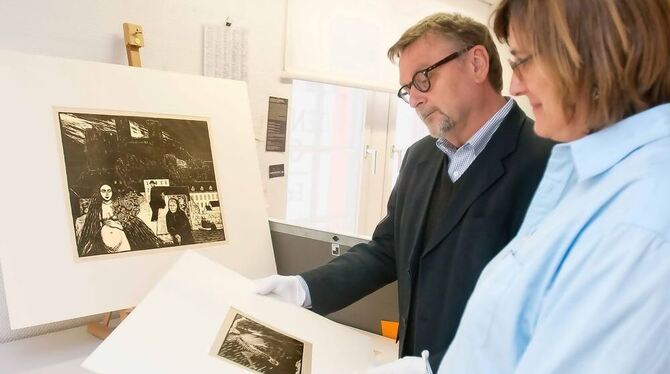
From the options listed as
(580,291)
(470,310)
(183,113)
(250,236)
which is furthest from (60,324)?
(580,291)

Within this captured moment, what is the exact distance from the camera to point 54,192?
1122 mm

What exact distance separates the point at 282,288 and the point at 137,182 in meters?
0.47

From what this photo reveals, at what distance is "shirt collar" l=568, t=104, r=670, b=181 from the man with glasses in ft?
1.58

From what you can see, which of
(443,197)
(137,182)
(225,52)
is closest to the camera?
(443,197)

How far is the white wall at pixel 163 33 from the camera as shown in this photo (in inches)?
54.1

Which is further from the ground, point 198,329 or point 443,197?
point 443,197

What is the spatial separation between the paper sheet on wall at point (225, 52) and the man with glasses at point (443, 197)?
32.0 inches

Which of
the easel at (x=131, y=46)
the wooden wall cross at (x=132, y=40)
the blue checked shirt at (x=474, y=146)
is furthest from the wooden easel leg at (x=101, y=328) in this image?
the blue checked shirt at (x=474, y=146)

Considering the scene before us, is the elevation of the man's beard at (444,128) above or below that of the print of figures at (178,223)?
above

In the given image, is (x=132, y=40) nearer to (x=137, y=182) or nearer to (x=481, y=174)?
(x=137, y=182)

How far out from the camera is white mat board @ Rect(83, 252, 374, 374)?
2.62ft

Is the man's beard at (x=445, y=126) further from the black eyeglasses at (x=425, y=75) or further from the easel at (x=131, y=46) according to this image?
the easel at (x=131, y=46)

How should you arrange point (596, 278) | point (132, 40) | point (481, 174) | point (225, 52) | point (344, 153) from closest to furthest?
point (596, 278), point (481, 174), point (132, 40), point (225, 52), point (344, 153)

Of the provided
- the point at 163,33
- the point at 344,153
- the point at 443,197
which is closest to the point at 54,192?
the point at 163,33
